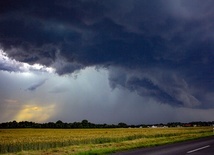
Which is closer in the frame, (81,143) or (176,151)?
(176,151)

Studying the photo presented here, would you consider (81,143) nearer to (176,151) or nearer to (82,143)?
(82,143)

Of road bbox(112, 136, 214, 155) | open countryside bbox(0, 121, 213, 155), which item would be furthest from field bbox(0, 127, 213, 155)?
road bbox(112, 136, 214, 155)

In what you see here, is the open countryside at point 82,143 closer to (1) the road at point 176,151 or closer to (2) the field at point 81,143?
(2) the field at point 81,143

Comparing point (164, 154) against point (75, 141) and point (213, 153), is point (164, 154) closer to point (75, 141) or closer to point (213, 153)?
point (213, 153)

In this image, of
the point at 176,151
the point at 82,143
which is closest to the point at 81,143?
the point at 82,143

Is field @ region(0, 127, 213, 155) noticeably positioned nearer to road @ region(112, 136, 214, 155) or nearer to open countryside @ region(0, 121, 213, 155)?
open countryside @ region(0, 121, 213, 155)

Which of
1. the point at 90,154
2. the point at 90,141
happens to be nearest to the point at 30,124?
the point at 90,141

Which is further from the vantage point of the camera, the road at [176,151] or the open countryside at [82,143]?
the open countryside at [82,143]

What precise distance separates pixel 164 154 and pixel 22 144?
22509 millimetres

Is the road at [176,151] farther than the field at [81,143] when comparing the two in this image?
No

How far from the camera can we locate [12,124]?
Answer: 161m

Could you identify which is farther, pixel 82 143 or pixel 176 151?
pixel 82 143

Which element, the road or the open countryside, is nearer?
the road

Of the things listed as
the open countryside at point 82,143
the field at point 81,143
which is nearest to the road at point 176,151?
the open countryside at point 82,143
